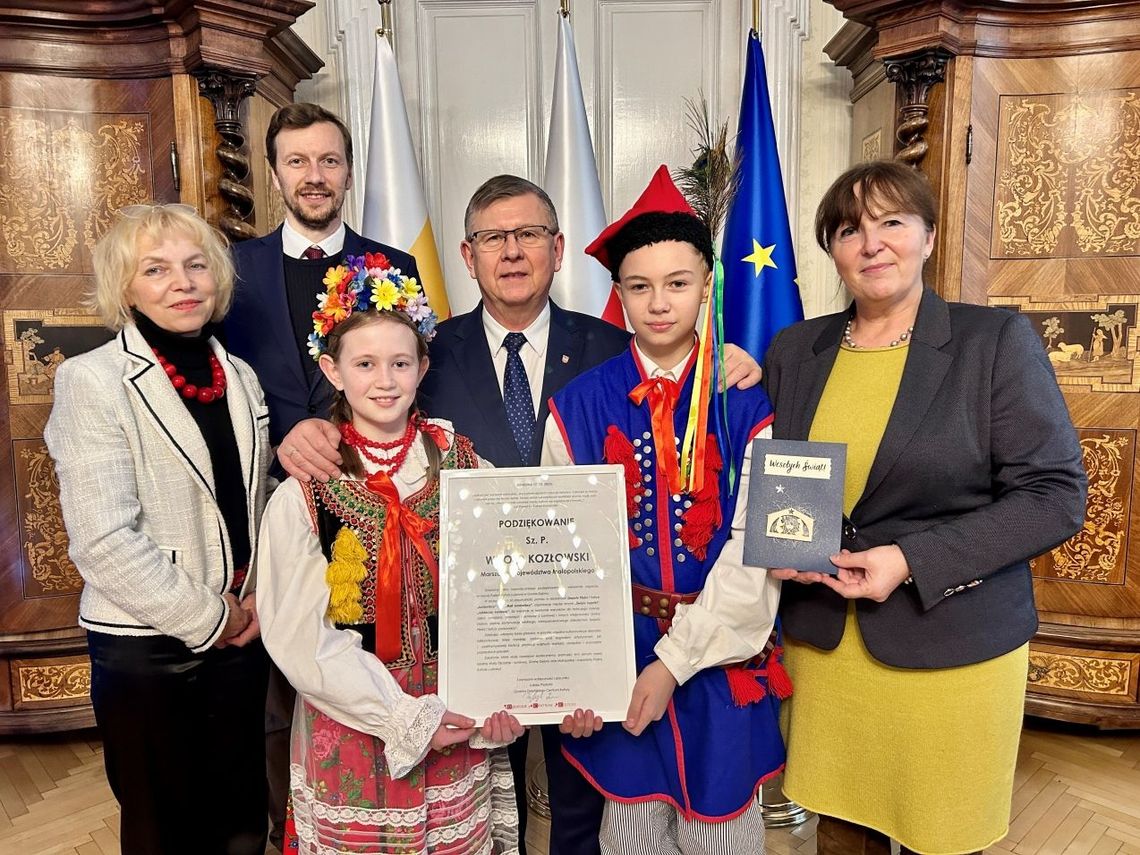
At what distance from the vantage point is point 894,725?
5.03 ft

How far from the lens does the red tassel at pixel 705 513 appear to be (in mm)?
1503

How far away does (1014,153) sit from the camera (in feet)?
8.91

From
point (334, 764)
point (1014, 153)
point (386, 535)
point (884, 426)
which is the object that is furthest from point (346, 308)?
point (1014, 153)

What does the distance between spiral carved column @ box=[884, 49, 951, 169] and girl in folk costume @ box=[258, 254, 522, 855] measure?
1976 mm

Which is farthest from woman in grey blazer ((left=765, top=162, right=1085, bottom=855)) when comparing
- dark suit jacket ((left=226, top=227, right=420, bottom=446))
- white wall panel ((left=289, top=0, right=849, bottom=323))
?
white wall panel ((left=289, top=0, right=849, bottom=323))

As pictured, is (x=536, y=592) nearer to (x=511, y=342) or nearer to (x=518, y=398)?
(x=518, y=398)

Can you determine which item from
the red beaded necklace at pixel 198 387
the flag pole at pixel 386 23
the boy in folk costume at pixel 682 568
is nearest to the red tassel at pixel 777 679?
the boy in folk costume at pixel 682 568

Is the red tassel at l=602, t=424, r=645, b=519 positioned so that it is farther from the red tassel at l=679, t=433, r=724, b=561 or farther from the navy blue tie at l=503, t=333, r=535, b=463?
the navy blue tie at l=503, t=333, r=535, b=463

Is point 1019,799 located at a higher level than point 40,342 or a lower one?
lower

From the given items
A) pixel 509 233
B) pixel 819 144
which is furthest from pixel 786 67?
pixel 509 233

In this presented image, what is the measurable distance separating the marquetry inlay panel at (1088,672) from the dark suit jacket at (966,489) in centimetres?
169

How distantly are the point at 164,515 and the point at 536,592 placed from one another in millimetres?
833

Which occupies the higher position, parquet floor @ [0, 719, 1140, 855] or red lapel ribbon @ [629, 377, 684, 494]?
red lapel ribbon @ [629, 377, 684, 494]

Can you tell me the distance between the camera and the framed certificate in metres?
1.44
